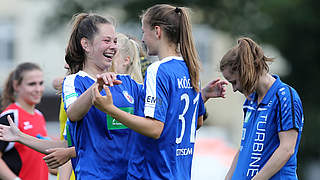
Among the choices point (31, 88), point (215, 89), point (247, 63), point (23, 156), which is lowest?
point (23, 156)

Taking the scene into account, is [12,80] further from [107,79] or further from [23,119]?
[107,79]

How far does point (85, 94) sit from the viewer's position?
4523mm

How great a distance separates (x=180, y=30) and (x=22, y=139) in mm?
Answer: 1517

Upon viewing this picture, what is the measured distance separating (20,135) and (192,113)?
4.49ft

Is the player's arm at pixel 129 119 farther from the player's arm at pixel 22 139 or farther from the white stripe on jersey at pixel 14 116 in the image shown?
the white stripe on jersey at pixel 14 116

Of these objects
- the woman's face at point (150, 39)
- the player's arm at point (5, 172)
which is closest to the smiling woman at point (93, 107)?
the woman's face at point (150, 39)

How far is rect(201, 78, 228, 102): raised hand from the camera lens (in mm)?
5410

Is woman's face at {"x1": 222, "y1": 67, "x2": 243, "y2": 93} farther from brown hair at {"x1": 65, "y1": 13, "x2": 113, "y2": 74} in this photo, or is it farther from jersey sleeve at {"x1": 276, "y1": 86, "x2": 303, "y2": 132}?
brown hair at {"x1": 65, "y1": 13, "x2": 113, "y2": 74}

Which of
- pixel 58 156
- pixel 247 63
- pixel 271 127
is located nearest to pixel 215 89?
pixel 247 63

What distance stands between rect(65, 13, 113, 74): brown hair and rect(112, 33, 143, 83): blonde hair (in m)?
0.56

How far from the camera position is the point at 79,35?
16.8 feet

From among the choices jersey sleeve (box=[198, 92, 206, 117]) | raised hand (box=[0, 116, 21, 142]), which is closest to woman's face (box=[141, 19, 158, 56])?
jersey sleeve (box=[198, 92, 206, 117])

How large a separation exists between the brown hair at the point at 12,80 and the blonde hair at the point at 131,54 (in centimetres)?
174

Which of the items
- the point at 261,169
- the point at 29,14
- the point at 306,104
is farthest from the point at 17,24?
the point at 261,169
